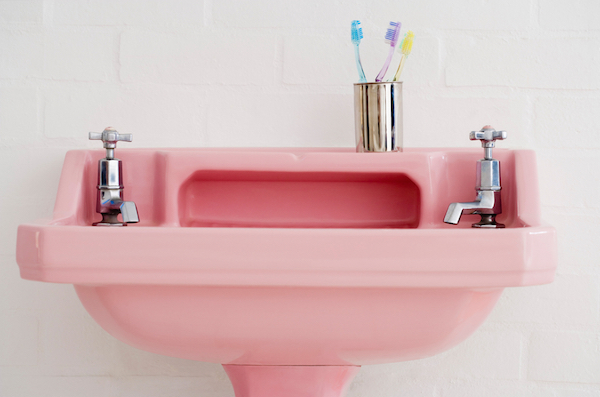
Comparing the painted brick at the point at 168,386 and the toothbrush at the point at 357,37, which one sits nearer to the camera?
the toothbrush at the point at 357,37

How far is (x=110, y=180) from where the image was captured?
2.18 ft

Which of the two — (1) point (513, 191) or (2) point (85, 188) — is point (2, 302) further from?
(1) point (513, 191)

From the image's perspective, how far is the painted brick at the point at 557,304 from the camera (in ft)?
2.65

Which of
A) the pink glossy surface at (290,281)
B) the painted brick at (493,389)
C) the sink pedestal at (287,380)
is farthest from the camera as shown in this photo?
the painted brick at (493,389)

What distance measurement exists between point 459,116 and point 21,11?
2.46ft

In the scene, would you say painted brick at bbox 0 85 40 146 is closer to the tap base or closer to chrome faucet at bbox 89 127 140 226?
chrome faucet at bbox 89 127 140 226

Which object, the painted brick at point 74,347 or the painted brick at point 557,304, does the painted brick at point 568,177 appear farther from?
the painted brick at point 74,347

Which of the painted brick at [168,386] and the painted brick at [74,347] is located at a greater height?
the painted brick at [74,347]

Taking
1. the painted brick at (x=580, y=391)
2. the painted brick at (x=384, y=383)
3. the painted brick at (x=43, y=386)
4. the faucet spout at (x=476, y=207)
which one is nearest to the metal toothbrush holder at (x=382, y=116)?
the faucet spout at (x=476, y=207)

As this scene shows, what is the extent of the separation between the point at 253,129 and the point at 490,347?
535 mm

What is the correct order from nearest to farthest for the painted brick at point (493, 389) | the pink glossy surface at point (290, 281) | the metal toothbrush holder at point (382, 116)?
the pink glossy surface at point (290, 281)
the metal toothbrush holder at point (382, 116)
the painted brick at point (493, 389)

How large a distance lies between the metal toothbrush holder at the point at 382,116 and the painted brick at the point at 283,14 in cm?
16

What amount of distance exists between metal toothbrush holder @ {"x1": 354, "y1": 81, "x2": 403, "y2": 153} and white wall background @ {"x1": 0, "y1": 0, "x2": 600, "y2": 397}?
0.10 metres

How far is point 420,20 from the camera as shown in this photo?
0.81 metres
